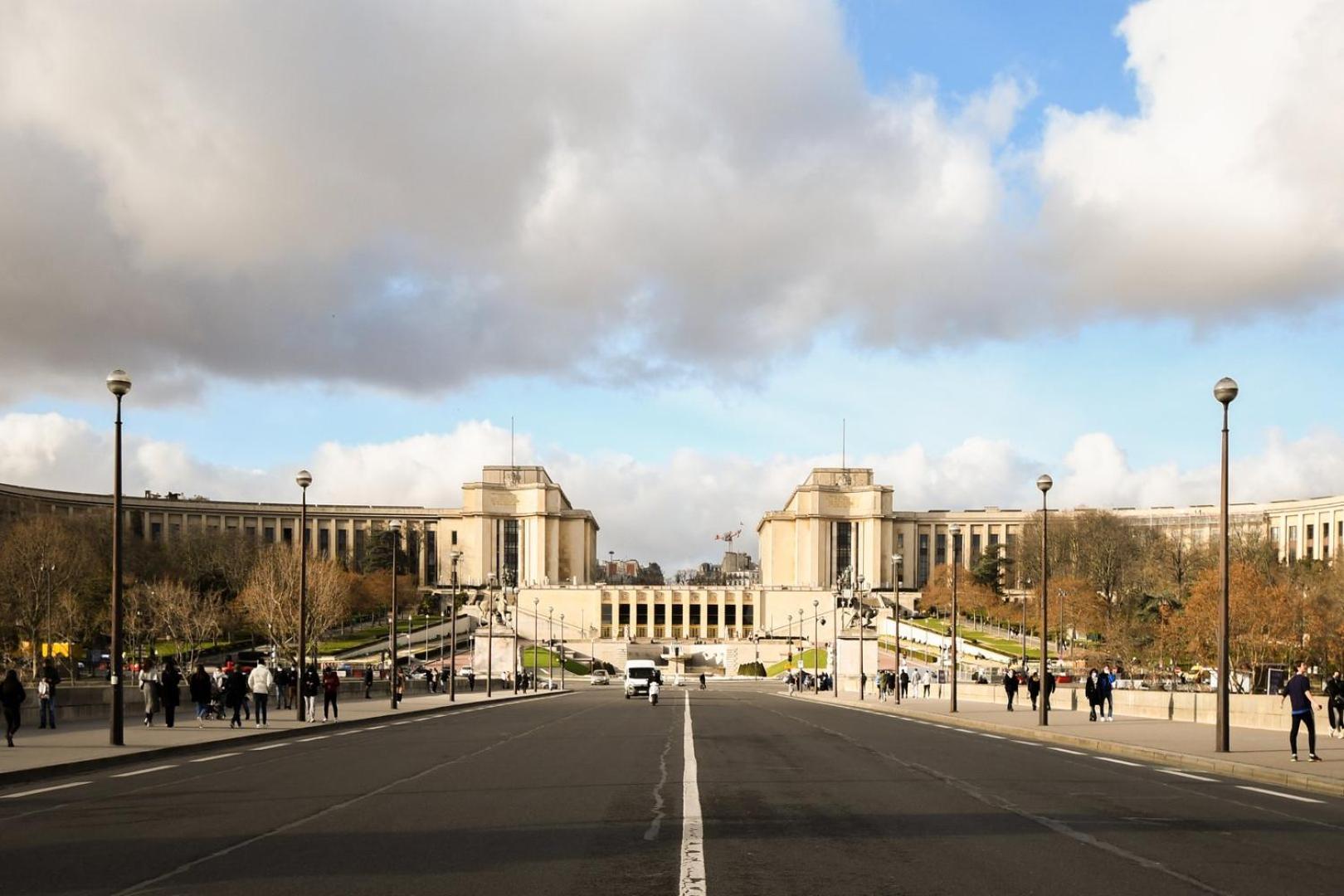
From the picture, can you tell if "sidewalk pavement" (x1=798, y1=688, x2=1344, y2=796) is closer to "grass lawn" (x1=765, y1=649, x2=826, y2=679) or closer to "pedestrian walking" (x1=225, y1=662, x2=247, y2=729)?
"pedestrian walking" (x1=225, y1=662, x2=247, y2=729)

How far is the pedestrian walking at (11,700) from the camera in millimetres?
28562

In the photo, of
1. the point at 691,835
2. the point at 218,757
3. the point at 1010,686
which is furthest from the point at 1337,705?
the point at 218,757

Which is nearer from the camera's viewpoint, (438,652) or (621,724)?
(621,724)

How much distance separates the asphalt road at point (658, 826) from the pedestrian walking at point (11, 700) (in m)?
4.20

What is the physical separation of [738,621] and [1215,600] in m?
113

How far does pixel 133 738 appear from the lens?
31.5 meters

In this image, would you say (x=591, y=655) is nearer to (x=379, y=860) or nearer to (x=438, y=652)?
(x=438, y=652)

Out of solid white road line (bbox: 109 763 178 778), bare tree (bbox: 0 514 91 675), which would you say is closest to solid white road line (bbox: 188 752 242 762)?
solid white road line (bbox: 109 763 178 778)

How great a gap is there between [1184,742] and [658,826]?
20.1 m

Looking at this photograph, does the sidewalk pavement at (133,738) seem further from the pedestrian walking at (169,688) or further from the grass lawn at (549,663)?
the grass lawn at (549,663)

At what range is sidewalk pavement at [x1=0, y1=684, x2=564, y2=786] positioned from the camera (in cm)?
2416

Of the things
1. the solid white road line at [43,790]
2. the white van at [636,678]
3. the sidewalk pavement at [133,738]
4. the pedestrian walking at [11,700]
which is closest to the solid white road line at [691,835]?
the solid white road line at [43,790]

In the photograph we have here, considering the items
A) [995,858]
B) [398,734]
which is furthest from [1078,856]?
[398,734]

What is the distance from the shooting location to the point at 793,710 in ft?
185
